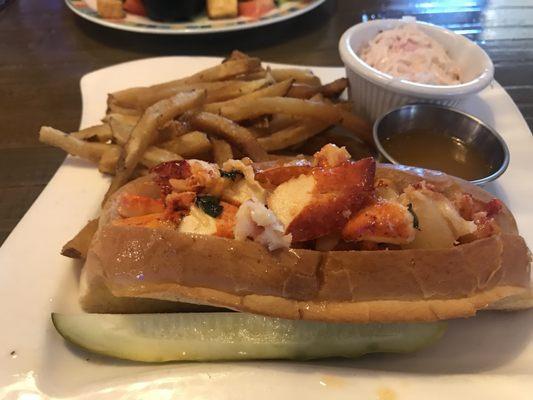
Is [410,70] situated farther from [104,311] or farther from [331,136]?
[104,311]

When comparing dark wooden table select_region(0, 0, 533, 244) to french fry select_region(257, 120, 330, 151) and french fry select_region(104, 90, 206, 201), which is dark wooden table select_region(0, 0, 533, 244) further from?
french fry select_region(257, 120, 330, 151)

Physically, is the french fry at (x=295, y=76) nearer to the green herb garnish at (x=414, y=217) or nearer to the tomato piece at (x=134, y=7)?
the green herb garnish at (x=414, y=217)

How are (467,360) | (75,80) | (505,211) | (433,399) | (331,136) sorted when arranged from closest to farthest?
(433,399) → (467,360) → (505,211) → (331,136) → (75,80)

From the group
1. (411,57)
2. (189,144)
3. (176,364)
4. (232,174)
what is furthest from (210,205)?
(411,57)

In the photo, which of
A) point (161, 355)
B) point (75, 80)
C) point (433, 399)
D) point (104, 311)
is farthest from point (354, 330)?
point (75, 80)

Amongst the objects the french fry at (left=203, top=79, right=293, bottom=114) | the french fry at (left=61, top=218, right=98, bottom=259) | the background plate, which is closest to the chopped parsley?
the french fry at (left=61, top=218, right=98, bottom=259)

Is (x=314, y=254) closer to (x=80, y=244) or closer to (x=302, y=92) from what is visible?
(x=80, y=244)

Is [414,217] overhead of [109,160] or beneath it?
overhead
